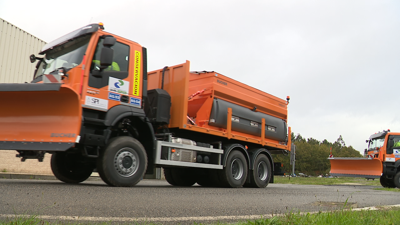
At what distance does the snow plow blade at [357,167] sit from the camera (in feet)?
54.2

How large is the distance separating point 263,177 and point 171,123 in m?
3.87

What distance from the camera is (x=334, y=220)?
3.71 metres

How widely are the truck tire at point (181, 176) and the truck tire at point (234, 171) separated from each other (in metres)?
1.38

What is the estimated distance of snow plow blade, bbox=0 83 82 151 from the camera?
6516 mm

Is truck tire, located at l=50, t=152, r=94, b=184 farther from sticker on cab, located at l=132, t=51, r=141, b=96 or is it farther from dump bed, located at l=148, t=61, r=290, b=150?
dump bed, located at l=148, t=61, r=290, b=150

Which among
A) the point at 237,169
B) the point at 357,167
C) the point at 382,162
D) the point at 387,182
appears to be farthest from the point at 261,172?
the point at 387,182

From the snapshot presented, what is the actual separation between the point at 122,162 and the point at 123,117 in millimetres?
890

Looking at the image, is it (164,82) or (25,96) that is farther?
(164,82)

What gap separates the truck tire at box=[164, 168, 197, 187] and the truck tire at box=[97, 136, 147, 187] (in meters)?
3.64

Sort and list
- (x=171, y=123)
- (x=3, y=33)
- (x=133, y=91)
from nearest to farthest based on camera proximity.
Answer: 1. (x=133, y=91)
2. (x=171, y=123)
3. (x=3, y=33)

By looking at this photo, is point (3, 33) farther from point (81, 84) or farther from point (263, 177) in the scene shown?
point (263, 177)

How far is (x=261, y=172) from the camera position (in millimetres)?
11180

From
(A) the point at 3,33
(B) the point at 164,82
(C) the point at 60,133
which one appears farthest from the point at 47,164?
(C) the point at 60,133

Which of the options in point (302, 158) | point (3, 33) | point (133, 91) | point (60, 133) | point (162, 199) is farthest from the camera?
point (302, 158)
